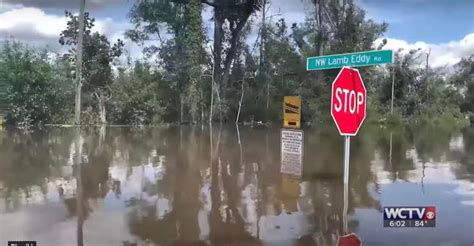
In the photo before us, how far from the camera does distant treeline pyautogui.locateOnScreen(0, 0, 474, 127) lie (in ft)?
53.7

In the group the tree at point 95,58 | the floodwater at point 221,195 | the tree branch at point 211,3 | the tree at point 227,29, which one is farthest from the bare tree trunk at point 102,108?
the floodwater at point 221,195

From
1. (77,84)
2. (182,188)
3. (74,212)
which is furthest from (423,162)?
(77,84)

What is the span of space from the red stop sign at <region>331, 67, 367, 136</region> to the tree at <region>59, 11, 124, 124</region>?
46.6ft

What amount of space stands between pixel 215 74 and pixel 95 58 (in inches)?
221

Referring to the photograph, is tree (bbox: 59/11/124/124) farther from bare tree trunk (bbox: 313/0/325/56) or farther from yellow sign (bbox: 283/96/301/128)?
yellow sign (bbox: 283/96/301/128)

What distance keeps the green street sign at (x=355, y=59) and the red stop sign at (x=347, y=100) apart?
101 millimetres

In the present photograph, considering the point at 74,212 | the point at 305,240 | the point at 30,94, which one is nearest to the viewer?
the point at 305,240

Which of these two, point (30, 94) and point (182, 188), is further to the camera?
point (30, 94)

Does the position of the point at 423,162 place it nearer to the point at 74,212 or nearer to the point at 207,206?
the point at 207,206

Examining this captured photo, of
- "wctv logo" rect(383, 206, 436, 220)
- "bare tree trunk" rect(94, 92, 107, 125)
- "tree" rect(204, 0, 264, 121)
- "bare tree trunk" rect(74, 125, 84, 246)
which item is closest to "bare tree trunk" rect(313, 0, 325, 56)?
"tree" rect(204, 0, 264, 121)

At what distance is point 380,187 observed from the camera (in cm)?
722

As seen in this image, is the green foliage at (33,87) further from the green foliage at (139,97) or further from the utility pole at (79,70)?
the green foliage at (139,97)

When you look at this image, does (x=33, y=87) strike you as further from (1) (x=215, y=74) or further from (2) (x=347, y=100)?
(2) (x=347, y=100)

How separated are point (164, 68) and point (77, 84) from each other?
15.7 ft
